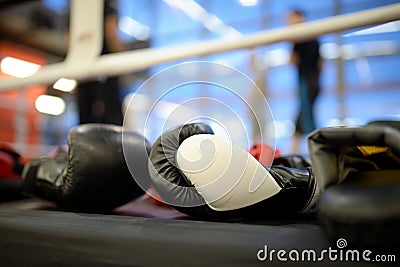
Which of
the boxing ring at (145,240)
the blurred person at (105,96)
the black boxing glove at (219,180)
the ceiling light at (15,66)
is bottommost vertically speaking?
the boxing ring at (145,240)

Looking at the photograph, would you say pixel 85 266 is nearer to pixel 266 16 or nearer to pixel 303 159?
pixel 303 159

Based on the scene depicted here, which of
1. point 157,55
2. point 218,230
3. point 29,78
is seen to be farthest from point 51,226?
point 29,78

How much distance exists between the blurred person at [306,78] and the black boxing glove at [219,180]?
149 centimetres

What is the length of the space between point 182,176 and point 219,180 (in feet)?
0.29

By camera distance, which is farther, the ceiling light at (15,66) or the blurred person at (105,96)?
the ceiling light at (15,66)

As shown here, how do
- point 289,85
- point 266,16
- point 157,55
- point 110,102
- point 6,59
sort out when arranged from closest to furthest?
point 157,55, point 110,102, point 266,16, point 289,85, point 6,59

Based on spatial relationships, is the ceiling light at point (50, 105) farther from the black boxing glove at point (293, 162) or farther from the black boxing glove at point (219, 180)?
the black boxing glove at point (219, 180)

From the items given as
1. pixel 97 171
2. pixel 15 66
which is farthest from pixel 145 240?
pixel 15 66

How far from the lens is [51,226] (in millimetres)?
723

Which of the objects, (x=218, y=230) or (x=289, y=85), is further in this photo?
(x=289, y=85)

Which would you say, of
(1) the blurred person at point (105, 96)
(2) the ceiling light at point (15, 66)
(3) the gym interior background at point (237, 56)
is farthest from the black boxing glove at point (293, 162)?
(2) the ceiling light at point (15, 66)

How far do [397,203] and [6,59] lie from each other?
16.6 ft

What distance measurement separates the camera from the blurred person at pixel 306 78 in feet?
7.44

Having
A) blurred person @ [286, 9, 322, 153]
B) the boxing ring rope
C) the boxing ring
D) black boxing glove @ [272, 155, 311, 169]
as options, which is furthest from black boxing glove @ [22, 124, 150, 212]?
blurred person @ [286, 9, 322, 153]
